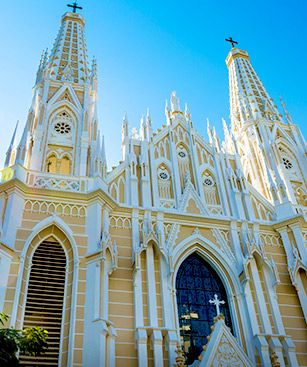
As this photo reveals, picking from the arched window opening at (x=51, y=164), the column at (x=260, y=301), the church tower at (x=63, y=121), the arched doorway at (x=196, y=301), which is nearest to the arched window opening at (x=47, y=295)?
the church tower at (x=63, y=121)

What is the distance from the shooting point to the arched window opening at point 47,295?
11453mm

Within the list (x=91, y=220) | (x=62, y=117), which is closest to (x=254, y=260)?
(x=91, y=220)

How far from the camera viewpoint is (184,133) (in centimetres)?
1889

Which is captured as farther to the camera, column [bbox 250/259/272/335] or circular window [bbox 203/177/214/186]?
circular window [bbox 203/177/214/186]

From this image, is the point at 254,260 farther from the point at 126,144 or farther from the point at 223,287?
the point at 126,144

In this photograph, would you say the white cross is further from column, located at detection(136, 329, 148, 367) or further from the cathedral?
column, located at detection(136, 329, 148, 367)

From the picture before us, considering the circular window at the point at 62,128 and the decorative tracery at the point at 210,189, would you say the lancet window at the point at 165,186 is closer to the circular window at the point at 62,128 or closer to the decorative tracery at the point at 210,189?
the decorative tracery at the point at 210,189

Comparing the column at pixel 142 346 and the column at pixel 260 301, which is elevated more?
the column at pixel 260 301

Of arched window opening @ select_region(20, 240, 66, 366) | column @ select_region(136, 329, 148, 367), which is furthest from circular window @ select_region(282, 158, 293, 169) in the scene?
arched window opening @ select_region(20, 240, 66, 366)

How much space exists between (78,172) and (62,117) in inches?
129

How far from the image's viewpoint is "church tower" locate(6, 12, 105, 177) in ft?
51.0

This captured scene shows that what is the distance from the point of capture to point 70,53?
20.7 meters

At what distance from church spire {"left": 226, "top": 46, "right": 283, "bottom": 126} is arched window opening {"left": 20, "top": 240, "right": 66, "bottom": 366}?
12510 mm

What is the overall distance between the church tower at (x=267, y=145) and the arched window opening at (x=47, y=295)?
8.97 meters
